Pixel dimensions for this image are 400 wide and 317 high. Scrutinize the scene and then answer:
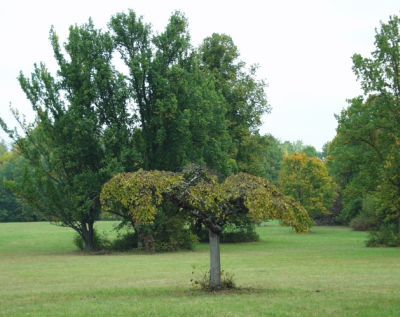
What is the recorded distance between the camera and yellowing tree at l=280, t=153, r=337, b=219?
73425 mm

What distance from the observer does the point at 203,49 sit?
53.2m

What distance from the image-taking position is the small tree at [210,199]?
51.1 feet

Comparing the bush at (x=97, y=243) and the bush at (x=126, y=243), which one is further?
the bush at (x=126, y=243)

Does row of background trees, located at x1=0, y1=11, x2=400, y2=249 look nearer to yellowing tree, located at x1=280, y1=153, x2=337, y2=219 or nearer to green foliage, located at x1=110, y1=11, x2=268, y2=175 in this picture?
green foliage, located at x1=110, y1=11, x2=268, y2=175

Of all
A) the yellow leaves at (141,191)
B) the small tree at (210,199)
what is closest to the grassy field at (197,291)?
the small tree at (210,199)

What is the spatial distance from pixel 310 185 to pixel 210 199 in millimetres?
59731

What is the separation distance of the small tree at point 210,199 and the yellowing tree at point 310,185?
57.5 m

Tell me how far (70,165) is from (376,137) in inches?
799

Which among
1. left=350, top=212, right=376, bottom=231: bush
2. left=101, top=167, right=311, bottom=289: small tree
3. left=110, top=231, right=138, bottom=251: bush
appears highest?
left=350, top=212, right=376, bottom=231: bush

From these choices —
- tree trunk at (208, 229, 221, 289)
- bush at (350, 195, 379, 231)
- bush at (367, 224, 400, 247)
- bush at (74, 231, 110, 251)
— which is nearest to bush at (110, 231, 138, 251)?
bush at (74, 231, 110, 251)

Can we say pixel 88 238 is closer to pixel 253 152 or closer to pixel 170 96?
pixel 170 96

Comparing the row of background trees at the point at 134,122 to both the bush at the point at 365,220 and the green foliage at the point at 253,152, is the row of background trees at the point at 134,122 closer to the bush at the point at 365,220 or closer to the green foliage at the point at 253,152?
the green foliage at the point at 253,152

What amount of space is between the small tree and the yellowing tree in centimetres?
5747

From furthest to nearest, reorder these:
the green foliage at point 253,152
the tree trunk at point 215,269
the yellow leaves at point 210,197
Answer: the green foliage at point 253,152 → the tree trunk at point 215,269 → the yellow leaves at point 210,197
